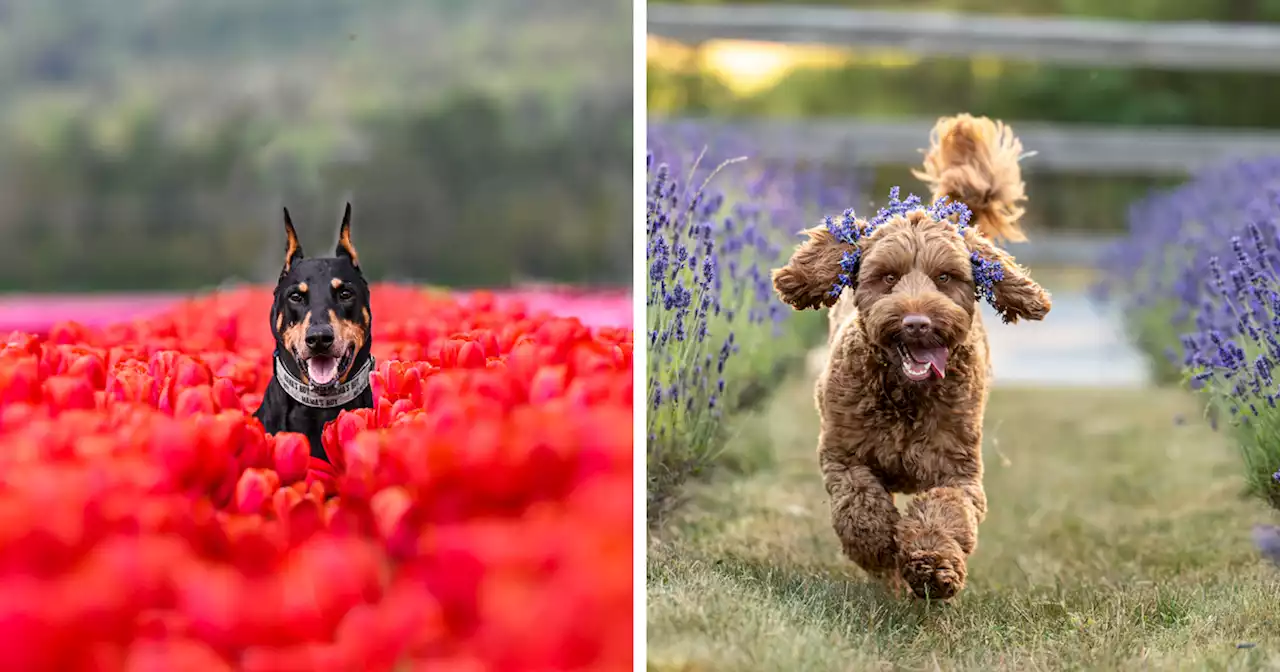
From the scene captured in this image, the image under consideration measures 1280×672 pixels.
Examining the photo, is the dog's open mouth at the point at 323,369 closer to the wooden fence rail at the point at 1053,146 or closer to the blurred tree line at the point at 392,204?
the blurred tree line at the point at 392,204

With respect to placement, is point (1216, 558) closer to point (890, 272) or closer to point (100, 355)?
point (890, 272)

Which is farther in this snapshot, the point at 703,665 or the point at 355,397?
the point at 355,397

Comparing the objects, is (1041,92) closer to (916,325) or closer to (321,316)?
(916,325)

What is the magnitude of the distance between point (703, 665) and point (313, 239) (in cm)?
163

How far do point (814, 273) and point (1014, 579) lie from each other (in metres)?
0.92

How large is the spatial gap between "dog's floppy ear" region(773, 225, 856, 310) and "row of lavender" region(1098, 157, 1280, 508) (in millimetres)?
959

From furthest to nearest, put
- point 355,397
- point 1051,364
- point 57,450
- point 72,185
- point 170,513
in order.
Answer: point 1051,364 → point 72,185 → point 355,397 → point 57,450 → point 170,513

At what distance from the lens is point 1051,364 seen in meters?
6.18

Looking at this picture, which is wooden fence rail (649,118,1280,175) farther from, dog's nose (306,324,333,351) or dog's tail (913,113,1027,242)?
dog's nose (306,324,333,351)

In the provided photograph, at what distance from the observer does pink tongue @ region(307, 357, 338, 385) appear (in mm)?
1880

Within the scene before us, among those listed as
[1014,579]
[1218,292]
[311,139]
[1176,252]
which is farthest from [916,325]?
[1176,252]

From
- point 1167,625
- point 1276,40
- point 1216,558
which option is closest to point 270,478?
point 1167,625

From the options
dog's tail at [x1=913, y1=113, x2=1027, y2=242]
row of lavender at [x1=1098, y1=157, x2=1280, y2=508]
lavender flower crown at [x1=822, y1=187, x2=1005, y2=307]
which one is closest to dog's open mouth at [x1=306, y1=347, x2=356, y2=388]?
lavender flower crown at [x1=822, y1=187, x2=1005, y2=307]

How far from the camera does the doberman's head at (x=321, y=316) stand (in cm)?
184
